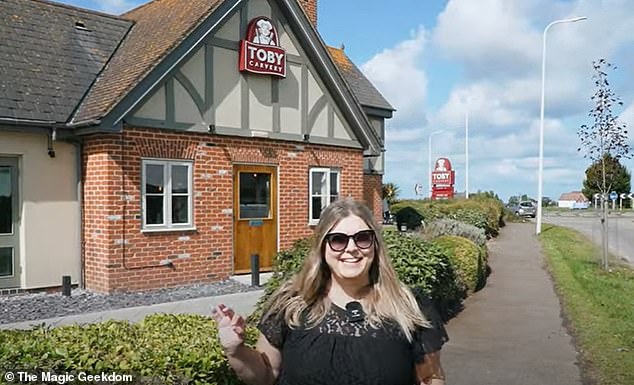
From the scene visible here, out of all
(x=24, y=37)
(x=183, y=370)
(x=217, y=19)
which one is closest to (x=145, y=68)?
(x=217, y=19)

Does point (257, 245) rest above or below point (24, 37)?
below

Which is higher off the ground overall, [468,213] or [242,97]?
[242,97]

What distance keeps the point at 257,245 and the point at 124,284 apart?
3119 mm

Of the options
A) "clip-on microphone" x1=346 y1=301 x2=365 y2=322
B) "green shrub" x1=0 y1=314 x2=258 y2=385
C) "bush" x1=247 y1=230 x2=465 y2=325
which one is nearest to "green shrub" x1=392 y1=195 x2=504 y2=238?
"bush" x1=247 y1=230 x2=465 y2=325

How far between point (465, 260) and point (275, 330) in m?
8.98

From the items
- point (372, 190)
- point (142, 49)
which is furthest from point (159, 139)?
point (372, 190)

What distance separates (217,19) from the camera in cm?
1155

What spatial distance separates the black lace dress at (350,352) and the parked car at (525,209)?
4853 centimetres

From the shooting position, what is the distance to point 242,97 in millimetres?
12273

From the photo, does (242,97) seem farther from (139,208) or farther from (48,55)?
(48,55)

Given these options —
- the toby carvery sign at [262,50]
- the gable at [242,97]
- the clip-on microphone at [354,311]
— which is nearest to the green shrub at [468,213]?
the gable at [242,97]

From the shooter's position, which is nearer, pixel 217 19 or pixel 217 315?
pixel 217 315

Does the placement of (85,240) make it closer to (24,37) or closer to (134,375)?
(24,37)

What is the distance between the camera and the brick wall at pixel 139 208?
10328 mm
